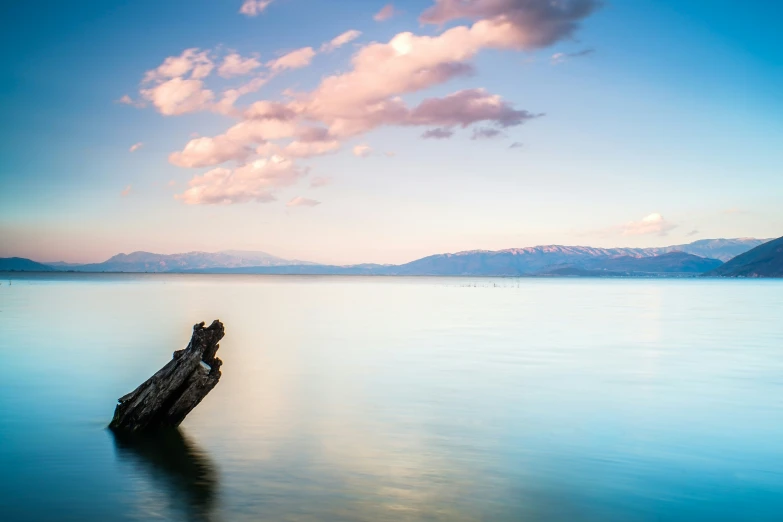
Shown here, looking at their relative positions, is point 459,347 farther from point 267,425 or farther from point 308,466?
point 308,466

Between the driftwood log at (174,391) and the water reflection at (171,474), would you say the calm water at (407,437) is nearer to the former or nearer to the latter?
the water reflection at (171,474)

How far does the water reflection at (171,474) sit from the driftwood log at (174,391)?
330mm

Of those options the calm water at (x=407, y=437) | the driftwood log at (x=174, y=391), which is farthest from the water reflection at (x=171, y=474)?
the driftwood log at (x=174, y=391)

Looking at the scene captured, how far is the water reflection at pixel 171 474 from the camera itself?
31.5 feet

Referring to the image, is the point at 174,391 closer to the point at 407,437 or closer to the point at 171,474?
the point at 171,474

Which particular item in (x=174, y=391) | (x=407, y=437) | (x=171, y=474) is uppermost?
(x=174, y=391)

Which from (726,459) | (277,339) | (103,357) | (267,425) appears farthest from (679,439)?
(277,339)

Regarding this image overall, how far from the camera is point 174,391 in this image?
14.0 m

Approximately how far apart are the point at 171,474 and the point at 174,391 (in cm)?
297

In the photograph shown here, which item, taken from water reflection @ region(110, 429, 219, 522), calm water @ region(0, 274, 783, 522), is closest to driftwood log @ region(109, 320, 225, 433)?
water reflection @ region(110, 429, 219, 522)

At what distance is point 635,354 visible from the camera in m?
32.0

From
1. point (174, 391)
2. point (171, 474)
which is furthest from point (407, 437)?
point (171, 474)

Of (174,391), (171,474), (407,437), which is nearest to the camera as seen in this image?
(171,474)

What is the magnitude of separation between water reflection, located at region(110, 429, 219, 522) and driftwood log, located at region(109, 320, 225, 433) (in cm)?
33
